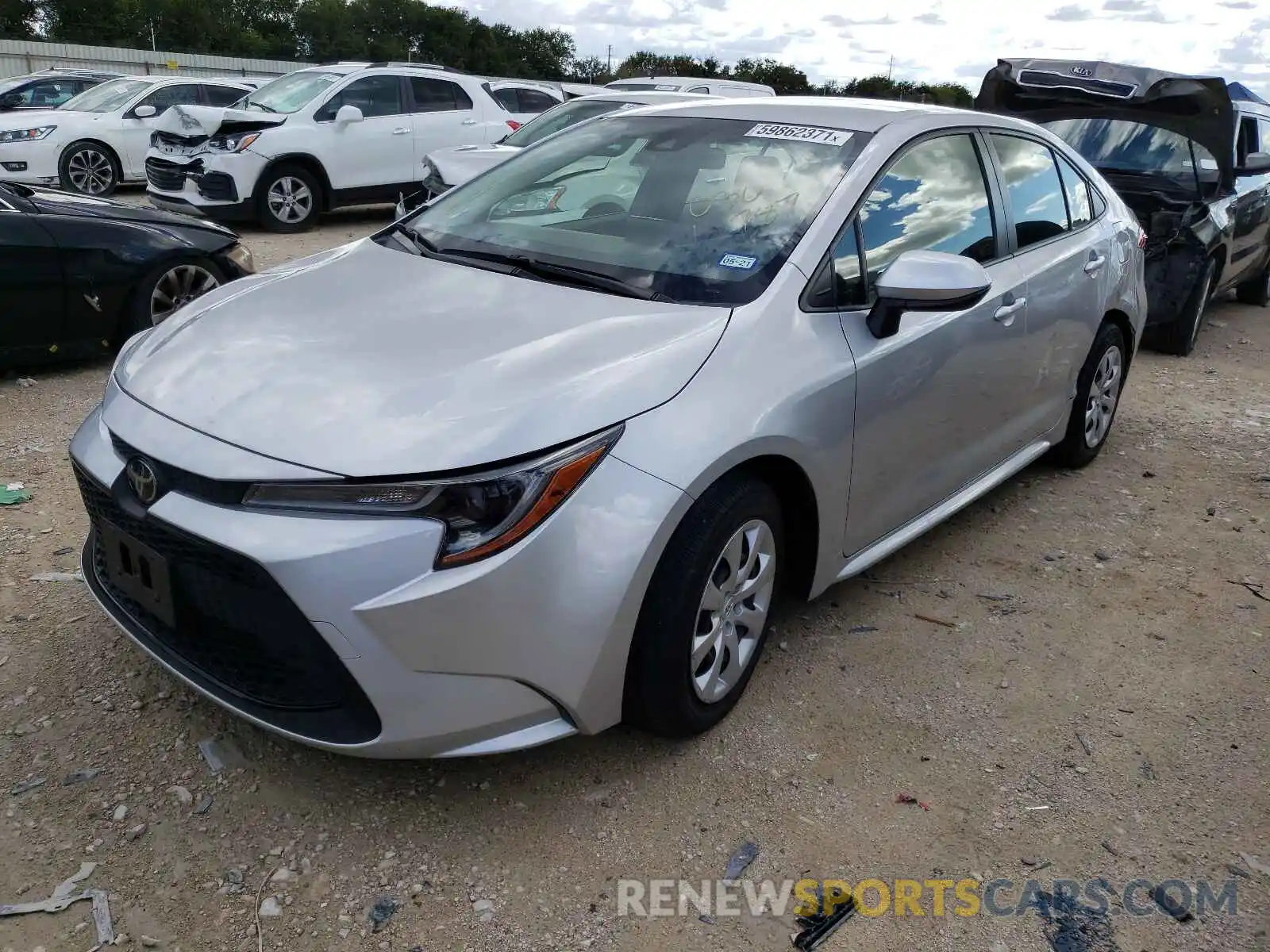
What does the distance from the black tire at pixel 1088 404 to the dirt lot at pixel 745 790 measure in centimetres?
107

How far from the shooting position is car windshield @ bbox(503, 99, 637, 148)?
8406 mm

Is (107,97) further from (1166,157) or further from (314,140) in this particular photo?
(1166,157)

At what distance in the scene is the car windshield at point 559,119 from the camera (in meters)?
8.41

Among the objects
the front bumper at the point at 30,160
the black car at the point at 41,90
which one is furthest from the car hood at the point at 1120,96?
the black car at the point at 41,90

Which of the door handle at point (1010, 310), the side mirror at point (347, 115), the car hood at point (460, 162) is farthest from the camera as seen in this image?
the side mirror at point (347, 115)

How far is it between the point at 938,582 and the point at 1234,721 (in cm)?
106

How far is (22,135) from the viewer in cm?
1126

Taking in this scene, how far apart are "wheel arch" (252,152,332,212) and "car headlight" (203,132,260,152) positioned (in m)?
0.29

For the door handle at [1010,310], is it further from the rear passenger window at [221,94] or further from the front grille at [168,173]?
the rear passenger window at [221,94]

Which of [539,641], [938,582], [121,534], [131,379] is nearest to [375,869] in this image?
[539,641]

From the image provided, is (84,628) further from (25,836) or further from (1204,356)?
(1204,356)

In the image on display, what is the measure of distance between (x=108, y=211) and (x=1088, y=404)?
17.2ft

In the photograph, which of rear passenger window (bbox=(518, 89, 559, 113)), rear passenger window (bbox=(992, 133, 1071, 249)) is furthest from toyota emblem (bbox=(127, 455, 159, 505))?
rear passenger window (bbox=(518, 89, 559, 113))

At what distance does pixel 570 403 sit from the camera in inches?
91.0
